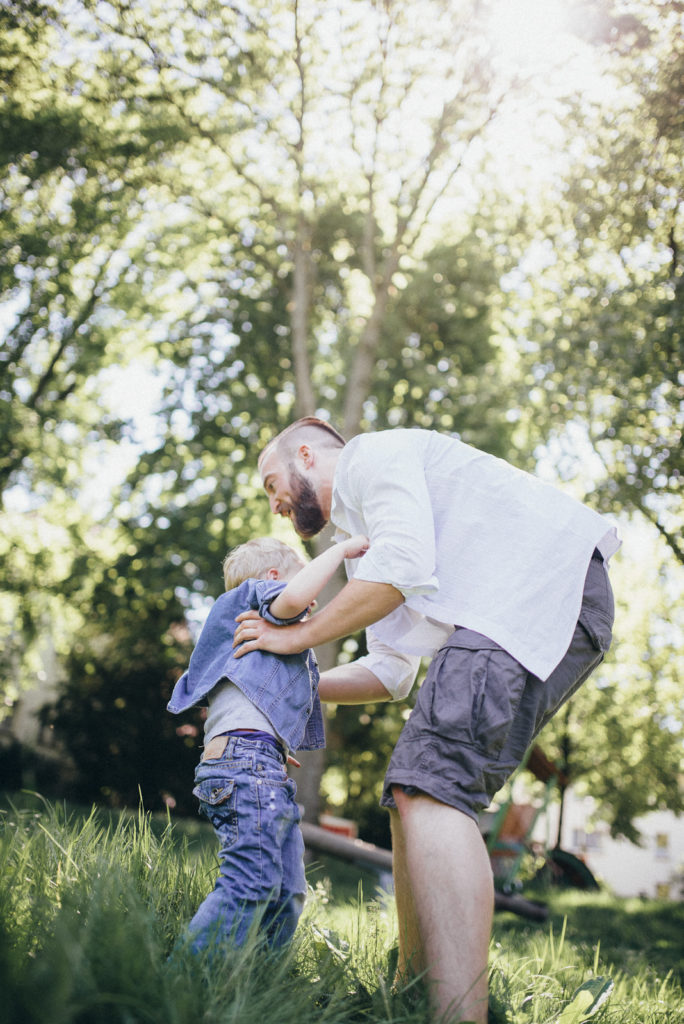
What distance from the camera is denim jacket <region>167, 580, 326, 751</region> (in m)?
2.58

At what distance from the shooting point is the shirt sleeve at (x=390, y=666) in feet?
10.1

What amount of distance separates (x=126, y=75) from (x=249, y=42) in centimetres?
162

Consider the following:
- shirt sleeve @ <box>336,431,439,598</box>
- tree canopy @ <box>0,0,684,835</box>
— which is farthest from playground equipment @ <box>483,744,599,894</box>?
shirt sleeve @ <box>336,431,439,598</box>

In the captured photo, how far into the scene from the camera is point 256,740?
2492mm

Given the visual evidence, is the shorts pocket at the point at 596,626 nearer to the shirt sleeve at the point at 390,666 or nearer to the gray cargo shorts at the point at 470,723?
the gray cargo shorts at the point at 470,723

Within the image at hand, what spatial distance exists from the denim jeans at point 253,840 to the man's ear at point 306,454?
3.37 feet

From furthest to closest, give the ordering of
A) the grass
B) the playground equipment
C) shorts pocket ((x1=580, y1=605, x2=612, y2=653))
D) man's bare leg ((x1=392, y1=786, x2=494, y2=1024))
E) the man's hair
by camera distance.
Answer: the playground equipment → the man's hair → shorts pocket ((x1=580, y1=605, x2=612, y2=653)) → man's bare leg ((x1=392, y1=786, x2=494, y2=1024)) → the grass

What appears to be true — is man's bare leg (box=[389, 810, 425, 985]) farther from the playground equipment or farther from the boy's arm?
the playground equipment

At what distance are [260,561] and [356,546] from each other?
1.57 feet

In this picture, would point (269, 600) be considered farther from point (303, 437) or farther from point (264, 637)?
point (303, 437)

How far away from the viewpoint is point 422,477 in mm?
2584

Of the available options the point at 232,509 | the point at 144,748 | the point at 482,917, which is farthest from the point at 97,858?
the point at 144,748

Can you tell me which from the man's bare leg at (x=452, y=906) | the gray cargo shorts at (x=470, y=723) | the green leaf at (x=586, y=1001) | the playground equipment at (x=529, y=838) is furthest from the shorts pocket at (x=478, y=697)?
the playground equipment at (x=529, y=838)

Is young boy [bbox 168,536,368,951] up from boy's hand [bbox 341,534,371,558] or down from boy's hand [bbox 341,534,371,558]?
down
